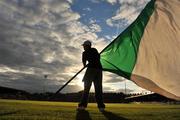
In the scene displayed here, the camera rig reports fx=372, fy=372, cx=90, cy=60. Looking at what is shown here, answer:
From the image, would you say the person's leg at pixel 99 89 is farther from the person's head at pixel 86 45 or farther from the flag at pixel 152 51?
the person's head at pixel 86 45

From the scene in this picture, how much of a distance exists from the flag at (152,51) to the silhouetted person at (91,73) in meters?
0.60

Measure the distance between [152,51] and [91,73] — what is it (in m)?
2.62

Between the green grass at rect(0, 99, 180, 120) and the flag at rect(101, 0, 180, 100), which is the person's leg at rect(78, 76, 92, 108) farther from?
the flag at rect(101, 0, 180, 100)

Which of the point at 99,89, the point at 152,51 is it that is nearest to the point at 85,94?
the point at 99,89

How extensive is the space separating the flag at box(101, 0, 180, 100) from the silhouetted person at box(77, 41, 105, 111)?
60 centimetres

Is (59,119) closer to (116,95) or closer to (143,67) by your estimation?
(143,67)

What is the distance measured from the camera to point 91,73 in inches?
599

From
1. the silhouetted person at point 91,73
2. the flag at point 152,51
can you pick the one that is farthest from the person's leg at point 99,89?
the flag at point 152,51

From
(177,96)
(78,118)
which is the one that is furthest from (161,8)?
(78,118)

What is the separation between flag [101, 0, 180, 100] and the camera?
46.3 ft

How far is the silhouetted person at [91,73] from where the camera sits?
1512cm

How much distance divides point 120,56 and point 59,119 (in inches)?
202

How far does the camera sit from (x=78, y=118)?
1180 cm

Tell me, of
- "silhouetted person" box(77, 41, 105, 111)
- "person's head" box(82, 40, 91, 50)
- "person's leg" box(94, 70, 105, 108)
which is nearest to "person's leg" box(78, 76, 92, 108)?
"silhouetted person" box(77, 41, 105, 111)
